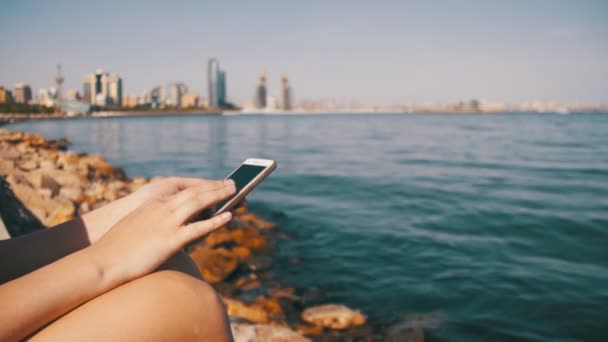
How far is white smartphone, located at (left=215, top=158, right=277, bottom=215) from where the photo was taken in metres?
1.46

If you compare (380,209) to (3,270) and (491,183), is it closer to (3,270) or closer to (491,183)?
(491,183)

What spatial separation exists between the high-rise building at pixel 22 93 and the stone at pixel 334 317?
94.2 m

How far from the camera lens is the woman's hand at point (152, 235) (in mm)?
1081

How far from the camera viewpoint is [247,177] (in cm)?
173

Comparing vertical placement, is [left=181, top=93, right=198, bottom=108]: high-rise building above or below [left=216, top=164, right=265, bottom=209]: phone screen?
above

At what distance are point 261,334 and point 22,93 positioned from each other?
97.6 m

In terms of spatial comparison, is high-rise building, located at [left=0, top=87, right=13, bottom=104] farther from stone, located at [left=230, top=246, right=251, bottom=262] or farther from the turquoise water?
stone, located at [left=230, top=246, right=251, bottom=262]

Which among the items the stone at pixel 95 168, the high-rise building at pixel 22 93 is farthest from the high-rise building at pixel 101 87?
the stone at pixel 95 168

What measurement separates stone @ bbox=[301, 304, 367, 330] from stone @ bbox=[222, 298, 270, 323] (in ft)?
1.45

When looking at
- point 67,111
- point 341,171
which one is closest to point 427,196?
point 341,171

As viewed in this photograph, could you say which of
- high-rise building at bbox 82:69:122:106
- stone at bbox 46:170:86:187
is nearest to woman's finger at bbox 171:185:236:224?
stone at bbox 46:170:86:187

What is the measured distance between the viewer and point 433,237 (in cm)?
679

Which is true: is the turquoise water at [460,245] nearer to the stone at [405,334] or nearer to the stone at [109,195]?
the stone at [405,334]

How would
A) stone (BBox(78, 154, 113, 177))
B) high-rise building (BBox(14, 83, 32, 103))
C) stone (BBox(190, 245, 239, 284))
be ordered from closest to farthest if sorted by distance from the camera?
stone (BBox(190, 245, 239, 284))
stone (BBox(78, 154, 113, 177))
high-rise building (BBox(14, 83, 32, 103))
